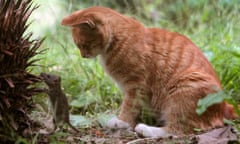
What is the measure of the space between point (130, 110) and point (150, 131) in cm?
27

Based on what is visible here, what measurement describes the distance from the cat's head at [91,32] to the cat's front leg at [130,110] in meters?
0.38

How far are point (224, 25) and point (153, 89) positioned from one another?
213cm

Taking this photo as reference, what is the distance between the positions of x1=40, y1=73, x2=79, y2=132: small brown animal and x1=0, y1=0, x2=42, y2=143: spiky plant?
0.06m

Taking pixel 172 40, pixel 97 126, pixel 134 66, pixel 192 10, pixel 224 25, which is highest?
pixel 192 10

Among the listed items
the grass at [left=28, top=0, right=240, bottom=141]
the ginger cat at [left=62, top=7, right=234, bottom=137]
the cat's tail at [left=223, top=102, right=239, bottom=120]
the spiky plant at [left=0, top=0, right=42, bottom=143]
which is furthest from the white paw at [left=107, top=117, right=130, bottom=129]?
the spiky plant at [left=0, top=0, right=42, bottom=143]

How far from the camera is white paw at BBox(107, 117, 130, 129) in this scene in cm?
323

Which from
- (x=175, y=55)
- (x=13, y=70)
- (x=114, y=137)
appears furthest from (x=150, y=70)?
(x=13, y=70)

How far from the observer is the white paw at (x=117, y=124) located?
3.23 metres

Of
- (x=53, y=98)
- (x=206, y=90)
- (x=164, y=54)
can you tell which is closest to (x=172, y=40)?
(x=164, y=54)

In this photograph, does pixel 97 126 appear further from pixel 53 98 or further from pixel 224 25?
pixel 224 25

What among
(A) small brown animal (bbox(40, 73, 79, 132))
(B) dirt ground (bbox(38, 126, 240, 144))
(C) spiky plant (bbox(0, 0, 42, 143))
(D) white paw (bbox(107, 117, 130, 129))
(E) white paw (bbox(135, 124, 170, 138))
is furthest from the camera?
(D) white paw (bbox(107, 117, 130, 129))

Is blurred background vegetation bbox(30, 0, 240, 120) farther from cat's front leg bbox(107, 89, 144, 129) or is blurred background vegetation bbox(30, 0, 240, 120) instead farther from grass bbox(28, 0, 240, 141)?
cat's front leg bbox(107, 89, 144, 129)

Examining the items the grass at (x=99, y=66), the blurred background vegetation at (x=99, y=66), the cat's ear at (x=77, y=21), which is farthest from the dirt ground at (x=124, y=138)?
the cat's ear at (x=77, y=21)

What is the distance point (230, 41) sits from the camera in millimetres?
4500
